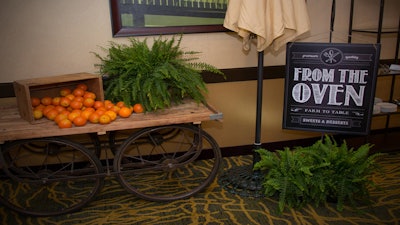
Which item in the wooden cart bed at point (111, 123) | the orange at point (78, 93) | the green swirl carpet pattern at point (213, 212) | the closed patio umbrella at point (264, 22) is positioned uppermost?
the closed patio umbrella at point (264, 22)

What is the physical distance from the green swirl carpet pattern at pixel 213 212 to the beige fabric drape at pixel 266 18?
1202 mm

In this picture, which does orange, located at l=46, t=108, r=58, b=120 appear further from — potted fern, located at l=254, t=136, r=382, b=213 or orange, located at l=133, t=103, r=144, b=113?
potted fern, located at l=254, t=136, r=382, b=213

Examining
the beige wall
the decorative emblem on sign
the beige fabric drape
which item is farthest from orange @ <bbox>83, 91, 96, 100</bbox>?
the decorative emblem on sign

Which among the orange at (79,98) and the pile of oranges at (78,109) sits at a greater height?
the orange at (79,98)

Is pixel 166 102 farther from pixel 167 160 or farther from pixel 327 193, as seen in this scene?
pixel 327 193

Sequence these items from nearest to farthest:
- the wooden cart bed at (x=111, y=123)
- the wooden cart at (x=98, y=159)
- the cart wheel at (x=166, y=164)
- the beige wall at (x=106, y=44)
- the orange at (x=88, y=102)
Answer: the wooden cart bed at (x=111, y=123)
the wooden cart at (x=98, y=159)
the orange at (x=88, y=102)
the cart wheel at (x=166, y=164)
the beige wall at (x=106, y=44)

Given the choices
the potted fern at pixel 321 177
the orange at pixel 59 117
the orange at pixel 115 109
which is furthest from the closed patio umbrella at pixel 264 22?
the orange at pixel 59 117

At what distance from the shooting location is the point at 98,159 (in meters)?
2.58

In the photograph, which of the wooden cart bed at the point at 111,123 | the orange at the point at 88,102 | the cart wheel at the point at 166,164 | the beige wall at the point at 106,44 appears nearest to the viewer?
Result: the wooden cart bed at the point at 111,123

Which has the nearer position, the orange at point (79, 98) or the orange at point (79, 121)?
the orange at point (79, 121)

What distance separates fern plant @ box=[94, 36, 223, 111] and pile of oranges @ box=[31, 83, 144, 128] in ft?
0.33

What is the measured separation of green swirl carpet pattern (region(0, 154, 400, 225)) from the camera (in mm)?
2527

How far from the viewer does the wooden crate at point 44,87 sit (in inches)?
93.7

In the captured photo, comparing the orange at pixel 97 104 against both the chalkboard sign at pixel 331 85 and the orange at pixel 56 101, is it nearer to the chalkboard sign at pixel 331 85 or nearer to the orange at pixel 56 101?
the orange at pixel 56 101
